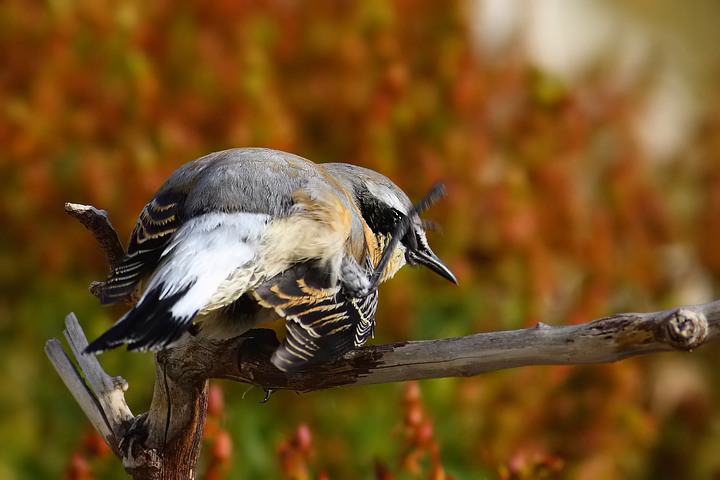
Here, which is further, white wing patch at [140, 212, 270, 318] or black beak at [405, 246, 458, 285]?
black beak at [405, 246, 458, 285]

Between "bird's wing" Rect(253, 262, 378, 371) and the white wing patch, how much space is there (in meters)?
0.10

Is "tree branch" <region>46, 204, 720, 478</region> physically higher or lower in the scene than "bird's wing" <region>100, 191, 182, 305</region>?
lower

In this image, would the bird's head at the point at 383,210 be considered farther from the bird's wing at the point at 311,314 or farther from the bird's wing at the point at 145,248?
the bird's wing at the point at 145,248

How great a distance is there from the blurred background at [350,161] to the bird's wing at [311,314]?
4.97 ft

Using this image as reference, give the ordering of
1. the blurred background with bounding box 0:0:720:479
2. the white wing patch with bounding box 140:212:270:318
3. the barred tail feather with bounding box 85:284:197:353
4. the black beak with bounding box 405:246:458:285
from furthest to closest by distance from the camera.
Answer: the blurred background with bounding box 0:0:720:479
the black beak with bounding box 405:246:458:285
the white wing patch with bounding box 140:212:270:318
the barred tail feather with bounding box 85:284:197:353

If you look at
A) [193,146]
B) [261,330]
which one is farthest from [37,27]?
[261,330]

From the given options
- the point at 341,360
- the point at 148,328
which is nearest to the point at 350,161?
the point at 341,360

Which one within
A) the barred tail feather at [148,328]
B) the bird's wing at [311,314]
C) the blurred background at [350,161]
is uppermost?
the blurred background at [350,161]

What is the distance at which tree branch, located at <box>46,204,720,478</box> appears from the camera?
1457mm

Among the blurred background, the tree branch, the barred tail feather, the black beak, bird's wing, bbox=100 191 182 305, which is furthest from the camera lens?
the blurred background

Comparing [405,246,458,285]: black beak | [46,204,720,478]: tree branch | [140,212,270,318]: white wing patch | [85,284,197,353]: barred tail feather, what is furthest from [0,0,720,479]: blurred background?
[85,284,197,353]: barred tail feather

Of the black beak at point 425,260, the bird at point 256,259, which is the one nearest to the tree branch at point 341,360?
the bird at point 256,259

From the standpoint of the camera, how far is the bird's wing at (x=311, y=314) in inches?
71.0

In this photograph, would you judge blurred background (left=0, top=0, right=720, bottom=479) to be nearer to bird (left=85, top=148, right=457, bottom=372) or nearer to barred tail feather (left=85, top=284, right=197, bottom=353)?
bird (left=85, top=148, right=457, bottom=372)
